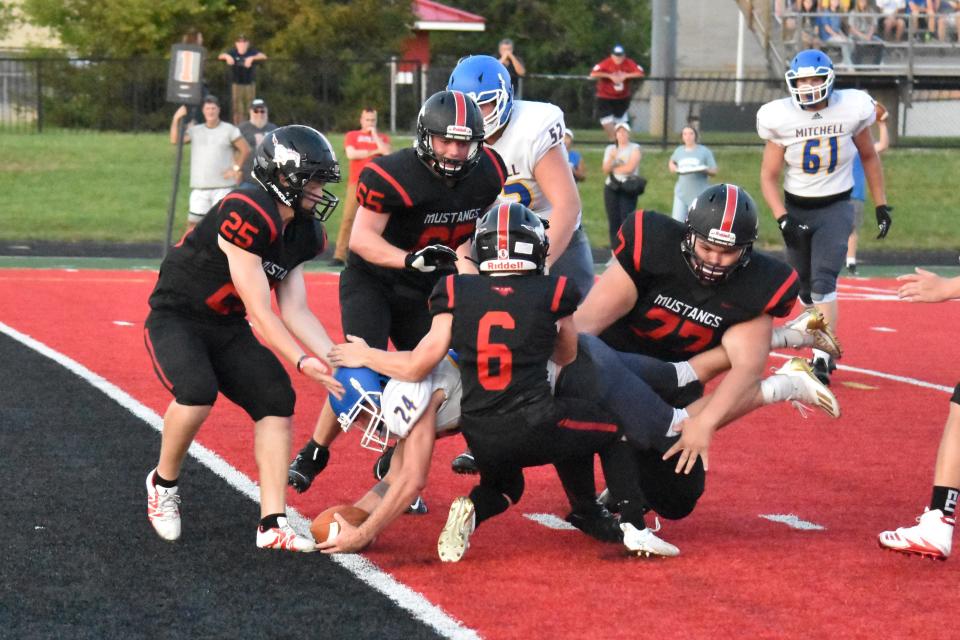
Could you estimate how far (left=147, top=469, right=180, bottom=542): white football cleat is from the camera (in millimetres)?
5590

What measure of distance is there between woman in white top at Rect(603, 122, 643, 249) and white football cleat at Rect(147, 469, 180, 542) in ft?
42.1

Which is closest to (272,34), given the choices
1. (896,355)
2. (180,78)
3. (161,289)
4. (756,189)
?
(756,189)

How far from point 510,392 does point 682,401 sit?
1.04 meters

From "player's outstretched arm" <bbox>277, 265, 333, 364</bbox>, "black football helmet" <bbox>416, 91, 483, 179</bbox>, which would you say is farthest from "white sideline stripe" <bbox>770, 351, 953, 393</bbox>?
"player's outstretched arm" <bbox>277, 265, 333, 364</bbox>

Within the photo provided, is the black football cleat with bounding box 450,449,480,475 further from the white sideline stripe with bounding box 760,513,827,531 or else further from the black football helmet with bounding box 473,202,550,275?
the black football helmet with bounding box 473,202,550,275

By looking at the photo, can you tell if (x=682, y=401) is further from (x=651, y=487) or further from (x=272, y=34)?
(x=272, y=34)

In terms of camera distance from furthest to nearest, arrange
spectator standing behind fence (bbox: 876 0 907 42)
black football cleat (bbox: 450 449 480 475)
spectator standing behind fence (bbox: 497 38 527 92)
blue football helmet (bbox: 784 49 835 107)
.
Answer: spectator standing behind fence (bbox: 876 0 907 42) < spectator standing behind fence (bbox: 497 38 527 92) < blue football helmet (bbox: 784 49 835 107) < black football cleat (bbox: 450 449 480 475)

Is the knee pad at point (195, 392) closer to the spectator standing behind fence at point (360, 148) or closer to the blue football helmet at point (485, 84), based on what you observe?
the blue football helmet at point (485, 84)

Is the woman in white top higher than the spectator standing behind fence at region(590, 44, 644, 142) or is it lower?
lower

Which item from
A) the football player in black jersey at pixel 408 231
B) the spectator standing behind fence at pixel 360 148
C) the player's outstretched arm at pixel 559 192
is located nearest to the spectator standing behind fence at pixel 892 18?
the spectator standing behind fence at pixel 360 148

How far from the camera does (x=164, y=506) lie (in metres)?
5.60

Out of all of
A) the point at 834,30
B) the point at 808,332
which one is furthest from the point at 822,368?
the point at 834,30

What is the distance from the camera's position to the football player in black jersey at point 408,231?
588cm

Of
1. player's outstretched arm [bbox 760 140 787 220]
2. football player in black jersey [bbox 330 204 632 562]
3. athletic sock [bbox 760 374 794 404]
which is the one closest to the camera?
football player in black jersey [bbox 330 204 632 562]
